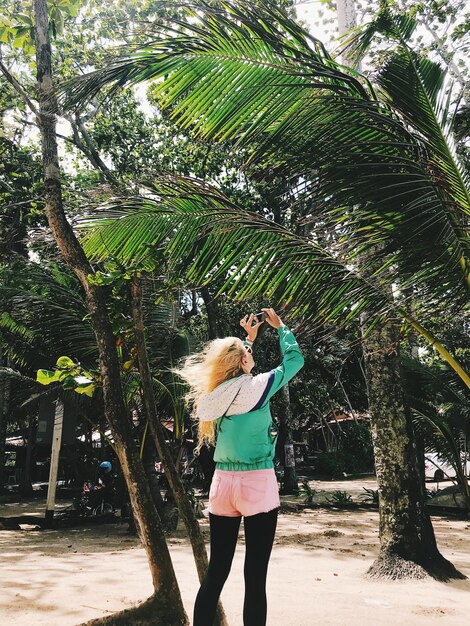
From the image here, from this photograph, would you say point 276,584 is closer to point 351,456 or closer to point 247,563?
point 247,563

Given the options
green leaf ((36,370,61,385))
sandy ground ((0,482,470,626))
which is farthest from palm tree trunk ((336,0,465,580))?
green leaf ((36,370,61,385))

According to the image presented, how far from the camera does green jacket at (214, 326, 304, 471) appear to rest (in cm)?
268

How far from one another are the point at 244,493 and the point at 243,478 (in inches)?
2.7

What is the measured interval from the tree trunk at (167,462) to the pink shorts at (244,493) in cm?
89

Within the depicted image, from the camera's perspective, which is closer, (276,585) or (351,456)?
(276,585)

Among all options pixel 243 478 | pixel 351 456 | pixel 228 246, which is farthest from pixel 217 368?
pixel 351 456

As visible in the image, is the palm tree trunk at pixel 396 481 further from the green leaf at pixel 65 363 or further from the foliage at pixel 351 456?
the foliage at pixel 351 456

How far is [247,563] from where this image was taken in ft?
8.71

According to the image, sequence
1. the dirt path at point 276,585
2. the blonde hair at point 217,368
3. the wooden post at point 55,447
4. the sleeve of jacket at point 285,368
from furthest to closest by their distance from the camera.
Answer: the wooden post at point 55,447
the dirt path at point 276,585
the blonde hair at point 217,368
the sleeve of jacket at point 285,368

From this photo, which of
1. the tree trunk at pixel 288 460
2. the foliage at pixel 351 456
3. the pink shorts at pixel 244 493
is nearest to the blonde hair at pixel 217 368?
the pink shorts at pixel 244 493

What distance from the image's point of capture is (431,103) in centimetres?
346

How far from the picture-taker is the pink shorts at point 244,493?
260 centimetres

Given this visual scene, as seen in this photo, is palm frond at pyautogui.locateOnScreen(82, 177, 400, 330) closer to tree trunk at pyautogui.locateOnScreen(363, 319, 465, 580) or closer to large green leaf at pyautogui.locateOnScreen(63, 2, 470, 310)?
large green leaf at pyautogui.locateOnScreen(63, 2, 470, 310)

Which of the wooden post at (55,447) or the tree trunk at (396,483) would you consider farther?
the wooden post at (55,447)
